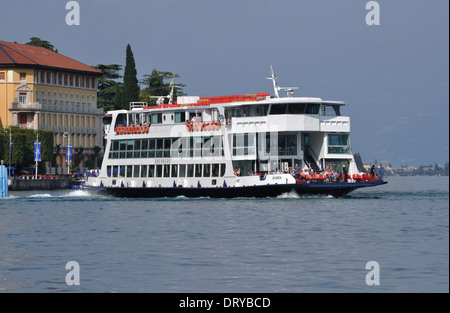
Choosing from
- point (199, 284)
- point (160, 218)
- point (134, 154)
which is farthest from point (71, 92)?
point (199, 284)

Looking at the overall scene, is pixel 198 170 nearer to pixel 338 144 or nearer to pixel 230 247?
pixel 338 144

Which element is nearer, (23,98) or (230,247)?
(230,247)

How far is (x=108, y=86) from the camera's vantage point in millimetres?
169125

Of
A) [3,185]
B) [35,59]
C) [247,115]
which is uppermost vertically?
[35,59]

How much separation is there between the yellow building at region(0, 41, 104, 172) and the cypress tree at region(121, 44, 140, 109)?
9.39m

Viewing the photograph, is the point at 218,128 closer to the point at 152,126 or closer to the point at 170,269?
the point at 152,126

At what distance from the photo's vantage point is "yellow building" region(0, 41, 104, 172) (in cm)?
14588

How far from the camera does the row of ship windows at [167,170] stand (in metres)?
70.8

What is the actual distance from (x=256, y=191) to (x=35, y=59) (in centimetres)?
8976

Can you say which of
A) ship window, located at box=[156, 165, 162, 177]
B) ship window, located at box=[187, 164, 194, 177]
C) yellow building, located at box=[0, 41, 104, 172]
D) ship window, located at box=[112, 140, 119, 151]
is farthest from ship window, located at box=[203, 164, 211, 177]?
yellow building, located at box=[0, 41, 104, 172]

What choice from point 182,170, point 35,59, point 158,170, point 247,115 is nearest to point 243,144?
point 247,115

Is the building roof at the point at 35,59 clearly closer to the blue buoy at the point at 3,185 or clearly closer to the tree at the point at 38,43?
the tree at the point at 38,43

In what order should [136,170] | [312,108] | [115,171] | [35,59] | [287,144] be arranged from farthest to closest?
[35,59] → [115,171] → [136,170] → [287,144] → [312,108]

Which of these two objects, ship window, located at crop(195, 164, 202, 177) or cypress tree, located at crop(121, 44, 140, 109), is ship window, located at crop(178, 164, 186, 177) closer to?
ship window, located at crop(195, 164, 202, 177)
